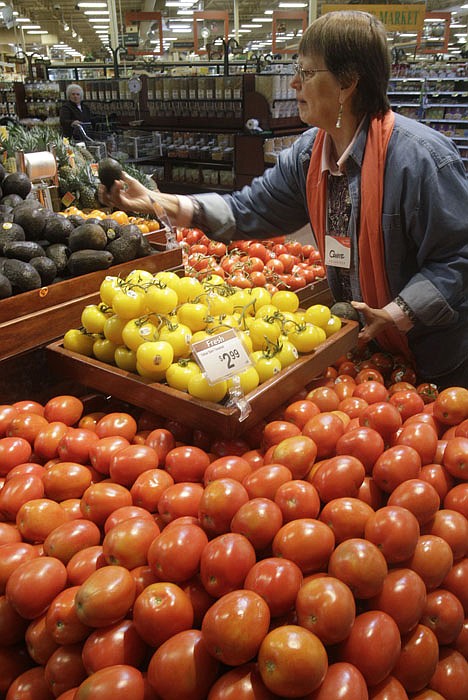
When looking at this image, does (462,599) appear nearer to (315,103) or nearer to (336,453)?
(336,453)

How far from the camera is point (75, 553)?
118cm

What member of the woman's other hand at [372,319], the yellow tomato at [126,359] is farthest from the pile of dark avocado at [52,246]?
the woman's other hand at [372,319]

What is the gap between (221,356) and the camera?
1.43 metres

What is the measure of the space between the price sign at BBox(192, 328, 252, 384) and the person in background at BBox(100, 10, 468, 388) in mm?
658

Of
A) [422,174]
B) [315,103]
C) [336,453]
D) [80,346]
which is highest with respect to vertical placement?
[315,103]

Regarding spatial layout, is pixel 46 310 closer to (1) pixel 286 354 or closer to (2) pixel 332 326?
(1) pixel 286 354

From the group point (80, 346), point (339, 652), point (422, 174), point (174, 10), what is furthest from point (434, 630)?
point (174, 10)

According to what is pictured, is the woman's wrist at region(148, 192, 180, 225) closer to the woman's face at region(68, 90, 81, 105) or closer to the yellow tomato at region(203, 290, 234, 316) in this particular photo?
the yellow tomato at region(203, 290, 234, 316)

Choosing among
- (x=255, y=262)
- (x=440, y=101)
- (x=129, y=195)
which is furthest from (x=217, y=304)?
(x=440, y=101)

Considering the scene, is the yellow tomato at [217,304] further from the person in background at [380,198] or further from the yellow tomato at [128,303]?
the person in background at [380,198]

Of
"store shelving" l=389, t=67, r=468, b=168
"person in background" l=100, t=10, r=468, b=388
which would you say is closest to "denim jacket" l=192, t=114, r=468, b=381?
"person in background" l=100, t=10, r=468, b=388

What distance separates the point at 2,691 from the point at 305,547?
66cm

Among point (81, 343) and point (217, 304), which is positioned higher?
point (217, 304)

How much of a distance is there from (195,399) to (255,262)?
1987 mm
